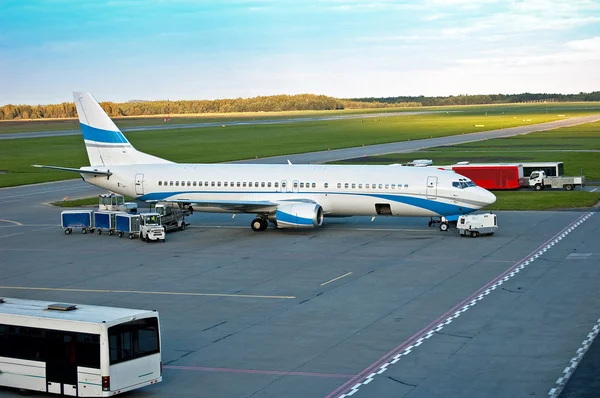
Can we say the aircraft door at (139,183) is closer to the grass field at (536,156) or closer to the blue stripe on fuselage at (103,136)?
the blue stripe on fuselage at (103,136)

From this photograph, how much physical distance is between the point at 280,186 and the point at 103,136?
14.5m

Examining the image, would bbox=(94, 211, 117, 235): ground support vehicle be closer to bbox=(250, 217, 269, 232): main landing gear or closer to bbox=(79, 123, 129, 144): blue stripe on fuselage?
bbox=(79, 123, 129, 144): blue stripe on fuselage

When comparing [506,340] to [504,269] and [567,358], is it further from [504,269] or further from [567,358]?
[504,269]

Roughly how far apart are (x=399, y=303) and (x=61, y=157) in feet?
306

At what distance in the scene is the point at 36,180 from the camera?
96125 millimetres

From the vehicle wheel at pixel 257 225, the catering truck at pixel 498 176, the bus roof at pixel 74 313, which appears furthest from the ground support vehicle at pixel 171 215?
the bus roof at pixel 74 313

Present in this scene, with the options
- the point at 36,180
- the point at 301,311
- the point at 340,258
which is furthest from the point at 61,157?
the point at 301,311

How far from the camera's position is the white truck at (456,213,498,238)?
2144 inches

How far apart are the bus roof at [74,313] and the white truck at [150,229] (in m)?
27.6

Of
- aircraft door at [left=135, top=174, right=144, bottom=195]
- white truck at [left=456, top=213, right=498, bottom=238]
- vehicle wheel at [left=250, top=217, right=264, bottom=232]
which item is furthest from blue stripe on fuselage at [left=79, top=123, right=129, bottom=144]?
white truck at [left=456, top=213, right=498, bottom=238]

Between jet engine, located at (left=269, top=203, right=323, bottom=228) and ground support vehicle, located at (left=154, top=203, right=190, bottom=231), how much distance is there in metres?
7.36

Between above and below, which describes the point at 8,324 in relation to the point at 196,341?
above

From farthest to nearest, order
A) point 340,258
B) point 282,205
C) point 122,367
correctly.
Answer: point 282,205
point 340,258
point 122,367

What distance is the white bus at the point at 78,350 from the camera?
2420cm
